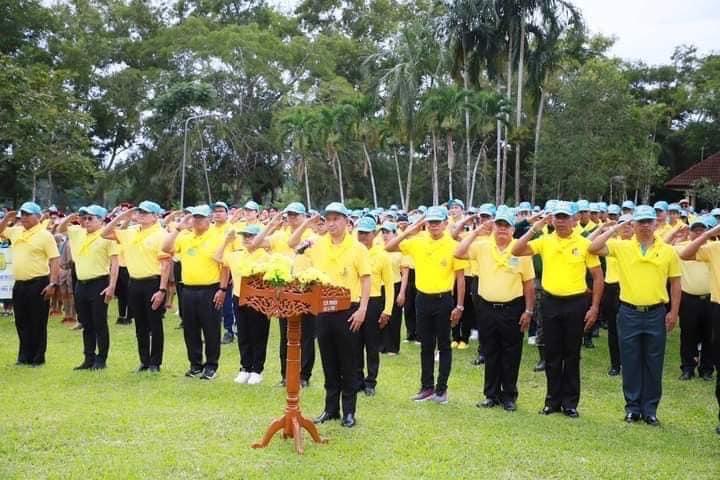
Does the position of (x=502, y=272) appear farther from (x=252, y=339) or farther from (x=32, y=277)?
(x=32, y=277)

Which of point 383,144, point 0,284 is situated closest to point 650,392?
point 0,284

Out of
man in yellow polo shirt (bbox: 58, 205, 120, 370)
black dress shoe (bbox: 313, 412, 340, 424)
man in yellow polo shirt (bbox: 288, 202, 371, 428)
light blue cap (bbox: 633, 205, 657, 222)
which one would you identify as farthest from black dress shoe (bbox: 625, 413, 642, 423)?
man in yellow polo shirt (bbox: 58, 205, 120, 370)

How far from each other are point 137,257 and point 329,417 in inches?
154

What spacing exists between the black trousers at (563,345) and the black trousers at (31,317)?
266 inches

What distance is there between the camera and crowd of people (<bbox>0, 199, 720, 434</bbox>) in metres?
7.34

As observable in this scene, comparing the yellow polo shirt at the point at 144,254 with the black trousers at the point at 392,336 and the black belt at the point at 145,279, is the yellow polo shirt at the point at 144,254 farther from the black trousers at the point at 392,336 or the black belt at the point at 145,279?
the black trousers at the point at 392,336

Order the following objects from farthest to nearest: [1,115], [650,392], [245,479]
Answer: [1,115] → [650,392] → [245,479]

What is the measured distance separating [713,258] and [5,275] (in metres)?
12.7

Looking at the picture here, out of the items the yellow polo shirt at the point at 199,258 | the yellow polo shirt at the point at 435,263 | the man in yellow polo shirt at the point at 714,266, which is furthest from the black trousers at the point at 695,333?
the yellow polo shirt at the point at 199,258

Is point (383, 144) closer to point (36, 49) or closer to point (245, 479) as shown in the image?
point (36, 49)

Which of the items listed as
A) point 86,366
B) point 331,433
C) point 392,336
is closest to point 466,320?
point 392,336

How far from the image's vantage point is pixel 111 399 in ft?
26.5

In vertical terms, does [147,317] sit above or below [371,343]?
above

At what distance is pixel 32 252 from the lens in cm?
991
